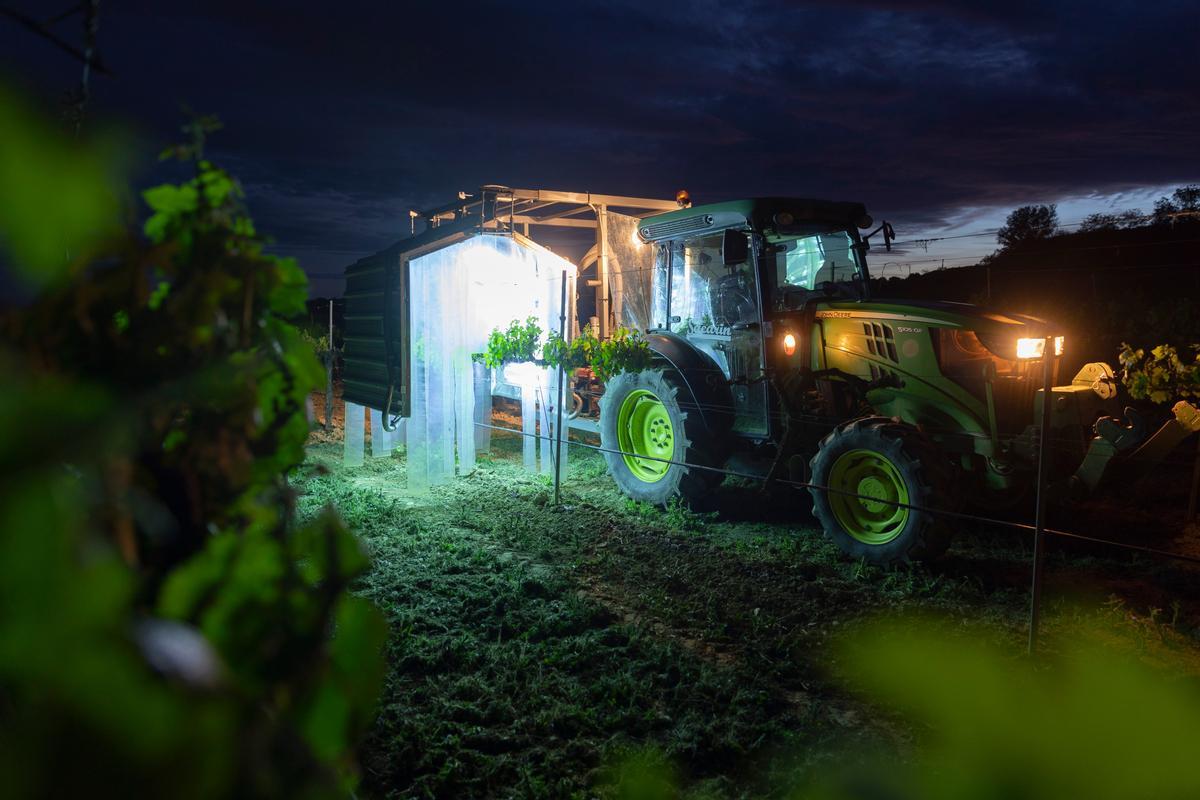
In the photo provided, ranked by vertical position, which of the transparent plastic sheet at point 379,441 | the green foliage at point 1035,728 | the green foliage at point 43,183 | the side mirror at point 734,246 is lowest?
the transparent plastic sheet at point 379,441

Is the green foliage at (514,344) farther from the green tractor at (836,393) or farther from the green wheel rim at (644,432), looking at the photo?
the green wheel rim at (644,432)

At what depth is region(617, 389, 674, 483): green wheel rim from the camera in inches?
300

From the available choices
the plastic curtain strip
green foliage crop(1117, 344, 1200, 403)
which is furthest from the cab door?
green foliage crop(1117, 344, 1200, 403)

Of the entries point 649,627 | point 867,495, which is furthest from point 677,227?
point 649,627

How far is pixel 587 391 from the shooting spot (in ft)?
29.8

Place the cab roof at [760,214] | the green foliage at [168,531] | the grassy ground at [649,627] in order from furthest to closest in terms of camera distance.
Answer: the cab roof at [760,214] → the grassy ground at [649,627] → the green foliage at [168,531]

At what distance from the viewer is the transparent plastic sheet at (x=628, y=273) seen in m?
10.1

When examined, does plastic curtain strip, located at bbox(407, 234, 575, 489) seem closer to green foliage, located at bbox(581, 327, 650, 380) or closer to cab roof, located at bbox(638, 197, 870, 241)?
green foliage, located at bbox(581, 327, 650, 380)

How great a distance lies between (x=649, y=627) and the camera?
4.55 m

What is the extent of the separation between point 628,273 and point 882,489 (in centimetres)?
524

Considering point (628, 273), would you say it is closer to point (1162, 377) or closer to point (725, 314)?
point (725, 314)

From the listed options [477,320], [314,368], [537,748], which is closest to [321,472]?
[314,368]

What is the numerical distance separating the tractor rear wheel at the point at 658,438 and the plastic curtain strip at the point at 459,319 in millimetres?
1202

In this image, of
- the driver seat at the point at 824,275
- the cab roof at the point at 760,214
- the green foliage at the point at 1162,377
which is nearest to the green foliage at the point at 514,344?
the cab roof at the point at 760,214
